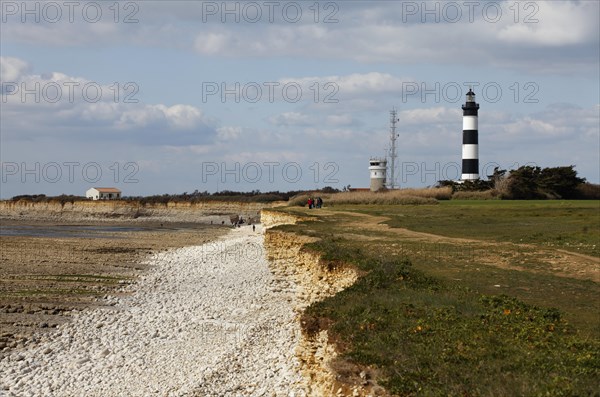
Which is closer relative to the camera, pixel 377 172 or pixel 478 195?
pixel 478 195

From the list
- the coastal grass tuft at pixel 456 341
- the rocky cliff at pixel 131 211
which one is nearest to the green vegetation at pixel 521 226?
the coastal grass tuft at pixel 456 341

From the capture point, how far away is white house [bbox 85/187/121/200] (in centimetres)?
15812

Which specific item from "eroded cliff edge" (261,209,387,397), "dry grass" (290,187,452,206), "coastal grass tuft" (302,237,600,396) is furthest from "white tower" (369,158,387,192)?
"coastal grass tuft" (302,237,600,396)

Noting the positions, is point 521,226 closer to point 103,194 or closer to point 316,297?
point 316,297

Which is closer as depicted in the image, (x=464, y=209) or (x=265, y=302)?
(x=265, y=302)

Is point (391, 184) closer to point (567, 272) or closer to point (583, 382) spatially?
point (567, 272)

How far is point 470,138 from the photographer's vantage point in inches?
3524

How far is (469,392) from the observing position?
8.52 m

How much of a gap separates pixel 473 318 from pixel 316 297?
10035mm

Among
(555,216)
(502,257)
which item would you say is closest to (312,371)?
(502,257)

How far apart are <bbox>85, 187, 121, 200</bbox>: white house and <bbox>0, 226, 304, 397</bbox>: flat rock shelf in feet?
441

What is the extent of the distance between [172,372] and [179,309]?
Answer: 306 inches

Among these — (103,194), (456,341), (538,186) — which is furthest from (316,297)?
(103,194)

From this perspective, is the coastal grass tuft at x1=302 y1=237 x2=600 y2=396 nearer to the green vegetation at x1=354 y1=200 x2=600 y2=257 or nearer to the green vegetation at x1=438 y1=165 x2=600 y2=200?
the green vegetation at x1=354 y1=200 x2=600 y2=257
